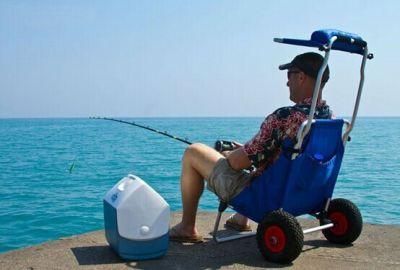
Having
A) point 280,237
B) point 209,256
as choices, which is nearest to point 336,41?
point 280,237

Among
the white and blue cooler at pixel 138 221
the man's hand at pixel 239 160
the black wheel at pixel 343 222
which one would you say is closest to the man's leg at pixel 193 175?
the man's hand at pixel 239 160

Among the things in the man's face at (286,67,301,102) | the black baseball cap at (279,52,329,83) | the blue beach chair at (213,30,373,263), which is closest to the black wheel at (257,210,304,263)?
the blue beach chair at (213,30,373,263)

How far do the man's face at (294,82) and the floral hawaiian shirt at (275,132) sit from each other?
0.07 m

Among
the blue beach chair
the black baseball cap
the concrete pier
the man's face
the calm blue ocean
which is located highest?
the black baseball cap

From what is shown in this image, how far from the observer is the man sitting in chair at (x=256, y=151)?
131 inches

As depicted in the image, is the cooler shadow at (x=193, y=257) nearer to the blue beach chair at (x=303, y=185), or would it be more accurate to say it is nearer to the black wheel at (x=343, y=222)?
the blue beach chair at (x=303, y=185)

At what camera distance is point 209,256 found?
3.58m

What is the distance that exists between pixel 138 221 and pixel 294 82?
4.49 feet

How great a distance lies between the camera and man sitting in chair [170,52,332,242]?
3322 mm

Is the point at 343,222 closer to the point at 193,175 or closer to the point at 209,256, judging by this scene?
the point at 209,256

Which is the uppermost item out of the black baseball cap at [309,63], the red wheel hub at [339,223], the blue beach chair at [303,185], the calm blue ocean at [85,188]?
the black baseball cap at [309,63]

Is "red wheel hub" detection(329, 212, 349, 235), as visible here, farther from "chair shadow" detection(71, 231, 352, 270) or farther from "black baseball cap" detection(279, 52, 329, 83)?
"black baseball cap" detection(279, 52, 329, 83)

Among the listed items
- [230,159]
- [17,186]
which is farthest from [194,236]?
[17,186]

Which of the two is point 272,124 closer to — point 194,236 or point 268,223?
point 268,223
